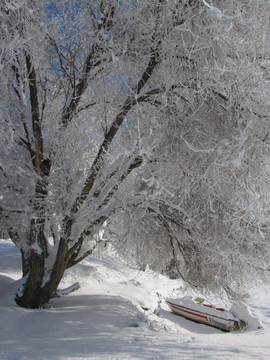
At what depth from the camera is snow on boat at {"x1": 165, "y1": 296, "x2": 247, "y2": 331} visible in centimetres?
948


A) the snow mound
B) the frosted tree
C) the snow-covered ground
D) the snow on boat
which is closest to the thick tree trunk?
the frosted tree

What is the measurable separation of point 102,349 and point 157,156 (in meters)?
2.64

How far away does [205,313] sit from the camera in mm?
10070

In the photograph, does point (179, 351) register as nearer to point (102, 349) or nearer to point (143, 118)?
point (102, 349)

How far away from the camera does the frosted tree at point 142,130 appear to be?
4.04m

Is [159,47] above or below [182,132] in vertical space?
above

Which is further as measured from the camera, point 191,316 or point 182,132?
point 191,316

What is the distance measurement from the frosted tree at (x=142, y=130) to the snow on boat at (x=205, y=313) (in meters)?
4.03

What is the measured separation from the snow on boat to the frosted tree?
4034mm

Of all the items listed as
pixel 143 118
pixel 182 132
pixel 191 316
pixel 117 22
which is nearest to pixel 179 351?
pixel 182 132

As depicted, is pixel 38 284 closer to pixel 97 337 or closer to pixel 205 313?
pixel 97 337

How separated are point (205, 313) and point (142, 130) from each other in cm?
786

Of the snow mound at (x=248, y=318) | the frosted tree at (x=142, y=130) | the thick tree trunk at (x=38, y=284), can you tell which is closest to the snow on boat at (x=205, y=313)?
the snow mound at (x=248, y=318)

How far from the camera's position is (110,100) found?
17.5 ft
